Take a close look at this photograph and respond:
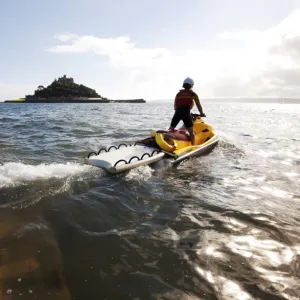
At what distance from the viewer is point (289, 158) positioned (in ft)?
30.2

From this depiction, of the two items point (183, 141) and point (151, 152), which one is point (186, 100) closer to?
point (183, 141)

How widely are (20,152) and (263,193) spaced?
753 centimetres

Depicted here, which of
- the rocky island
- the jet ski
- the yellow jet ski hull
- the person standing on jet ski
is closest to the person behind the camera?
Result: the jet ski

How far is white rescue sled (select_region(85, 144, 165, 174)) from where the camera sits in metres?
6.29

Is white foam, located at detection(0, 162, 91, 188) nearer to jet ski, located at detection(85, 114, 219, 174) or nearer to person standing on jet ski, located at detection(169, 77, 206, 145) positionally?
jet ski, located at detection(85, 114, 219, 174)

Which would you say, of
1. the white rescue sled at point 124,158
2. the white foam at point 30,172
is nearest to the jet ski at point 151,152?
the white rescue sled at point 124,158

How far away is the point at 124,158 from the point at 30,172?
7.19 ft

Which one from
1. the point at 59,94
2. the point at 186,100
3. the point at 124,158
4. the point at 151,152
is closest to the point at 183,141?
the point at 186,100

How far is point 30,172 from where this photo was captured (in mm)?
6051

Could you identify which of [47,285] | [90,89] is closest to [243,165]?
[47,285]

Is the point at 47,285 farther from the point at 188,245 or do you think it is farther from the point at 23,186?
the point at 23,186

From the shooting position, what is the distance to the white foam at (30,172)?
5.62 meters

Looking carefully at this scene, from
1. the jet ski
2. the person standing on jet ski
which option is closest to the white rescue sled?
the jet ski

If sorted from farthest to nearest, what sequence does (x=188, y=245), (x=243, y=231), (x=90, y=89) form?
(x=90, y=89) → (x=243, y=231) → (x=188, y=245)
